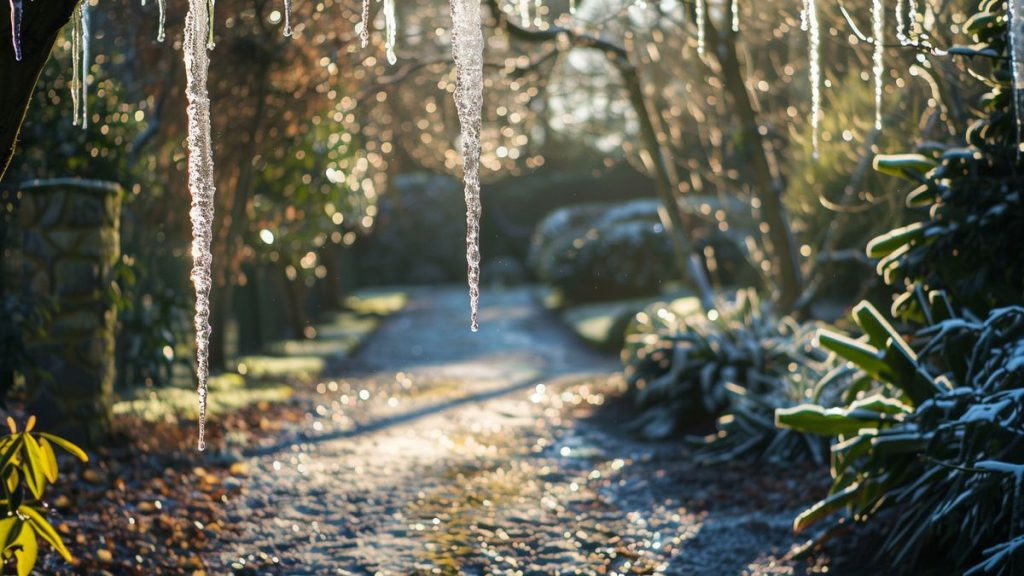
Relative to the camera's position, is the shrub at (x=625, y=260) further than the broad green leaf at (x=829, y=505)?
Yes

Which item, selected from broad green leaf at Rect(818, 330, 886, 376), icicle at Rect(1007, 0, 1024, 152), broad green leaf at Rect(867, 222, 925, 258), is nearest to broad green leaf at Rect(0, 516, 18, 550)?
broad green leaf at Rect(818, 330, 886, 376)

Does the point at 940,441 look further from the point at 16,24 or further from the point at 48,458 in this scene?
the point at 16,24

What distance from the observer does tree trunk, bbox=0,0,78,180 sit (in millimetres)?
2803

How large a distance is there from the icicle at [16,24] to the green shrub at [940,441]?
122 inches

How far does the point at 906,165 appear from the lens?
15.9 feet

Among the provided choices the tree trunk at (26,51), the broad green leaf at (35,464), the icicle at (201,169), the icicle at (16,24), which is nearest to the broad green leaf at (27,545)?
the broad green leaf at (35,464)

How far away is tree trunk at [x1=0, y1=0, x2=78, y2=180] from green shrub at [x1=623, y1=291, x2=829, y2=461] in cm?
493

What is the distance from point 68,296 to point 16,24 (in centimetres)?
359

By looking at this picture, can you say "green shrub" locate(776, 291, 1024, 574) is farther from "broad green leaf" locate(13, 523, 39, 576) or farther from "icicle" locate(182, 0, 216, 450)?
"broad green leaf" locate(13, 523, 39, 576)

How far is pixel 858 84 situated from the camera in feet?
31.5

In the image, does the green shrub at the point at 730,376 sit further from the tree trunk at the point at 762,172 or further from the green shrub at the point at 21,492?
the green shrub at the point at 21,492

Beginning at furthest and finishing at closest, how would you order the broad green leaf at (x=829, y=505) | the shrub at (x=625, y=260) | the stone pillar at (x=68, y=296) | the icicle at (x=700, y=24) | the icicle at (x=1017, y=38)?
the shrub at (x=625, y=260) → the stone pillar at (x=68, y=296) → the broad green leaf at (x=829, y=505) → the icicle at (x=700, y=24) → the icicle at (x=1017, y=38)

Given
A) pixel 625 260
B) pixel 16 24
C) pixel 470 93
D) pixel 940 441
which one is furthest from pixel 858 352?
pixel 625 260

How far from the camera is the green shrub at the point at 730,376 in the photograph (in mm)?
6871
